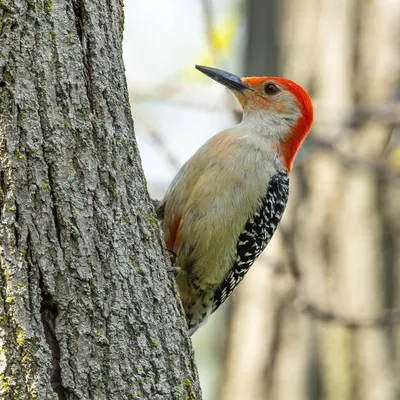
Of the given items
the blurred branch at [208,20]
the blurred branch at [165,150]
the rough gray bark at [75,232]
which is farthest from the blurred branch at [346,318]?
the rough gray bark at [75,232]

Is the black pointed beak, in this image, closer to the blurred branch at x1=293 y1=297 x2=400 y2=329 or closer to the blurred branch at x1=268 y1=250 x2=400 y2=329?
the blurred branch at x1=268 y1=250 x2=400 y2=329

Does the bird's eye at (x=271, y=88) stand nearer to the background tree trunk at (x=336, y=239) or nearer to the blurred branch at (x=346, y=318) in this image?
the background tree trunk at (x=336, y=239)

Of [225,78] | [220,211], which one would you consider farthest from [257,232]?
[225,78]

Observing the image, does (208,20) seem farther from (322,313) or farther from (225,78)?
(322,313)

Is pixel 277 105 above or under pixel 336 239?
above

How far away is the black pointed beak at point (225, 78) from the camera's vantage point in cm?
584

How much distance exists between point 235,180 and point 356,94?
10.2 ft

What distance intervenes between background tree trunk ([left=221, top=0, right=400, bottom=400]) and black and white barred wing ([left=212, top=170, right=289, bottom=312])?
1881 mm

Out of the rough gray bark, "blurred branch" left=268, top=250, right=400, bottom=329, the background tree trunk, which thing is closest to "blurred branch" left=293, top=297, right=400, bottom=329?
"blurred branch" left=268, top=250, right=400, bottom=329

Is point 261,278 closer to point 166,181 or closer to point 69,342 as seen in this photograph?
point 166,181

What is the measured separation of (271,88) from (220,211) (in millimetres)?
1432

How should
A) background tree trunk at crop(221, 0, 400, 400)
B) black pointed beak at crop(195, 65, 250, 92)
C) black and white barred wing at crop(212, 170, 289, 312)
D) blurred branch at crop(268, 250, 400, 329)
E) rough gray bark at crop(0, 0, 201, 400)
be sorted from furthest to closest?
background tree trunk at crop(221, 0, 400, 400) < blurred branch at crop(268, 250, 400, 329) < black pointed beak at crop(195, 65, 250, 92) < black and white barred wing at crop(212, 170, 289, 312) < rough gray bark at crop(0, 0, 201, 400)

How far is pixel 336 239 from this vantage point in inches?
299

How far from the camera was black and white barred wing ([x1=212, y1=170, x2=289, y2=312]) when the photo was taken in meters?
5.25
